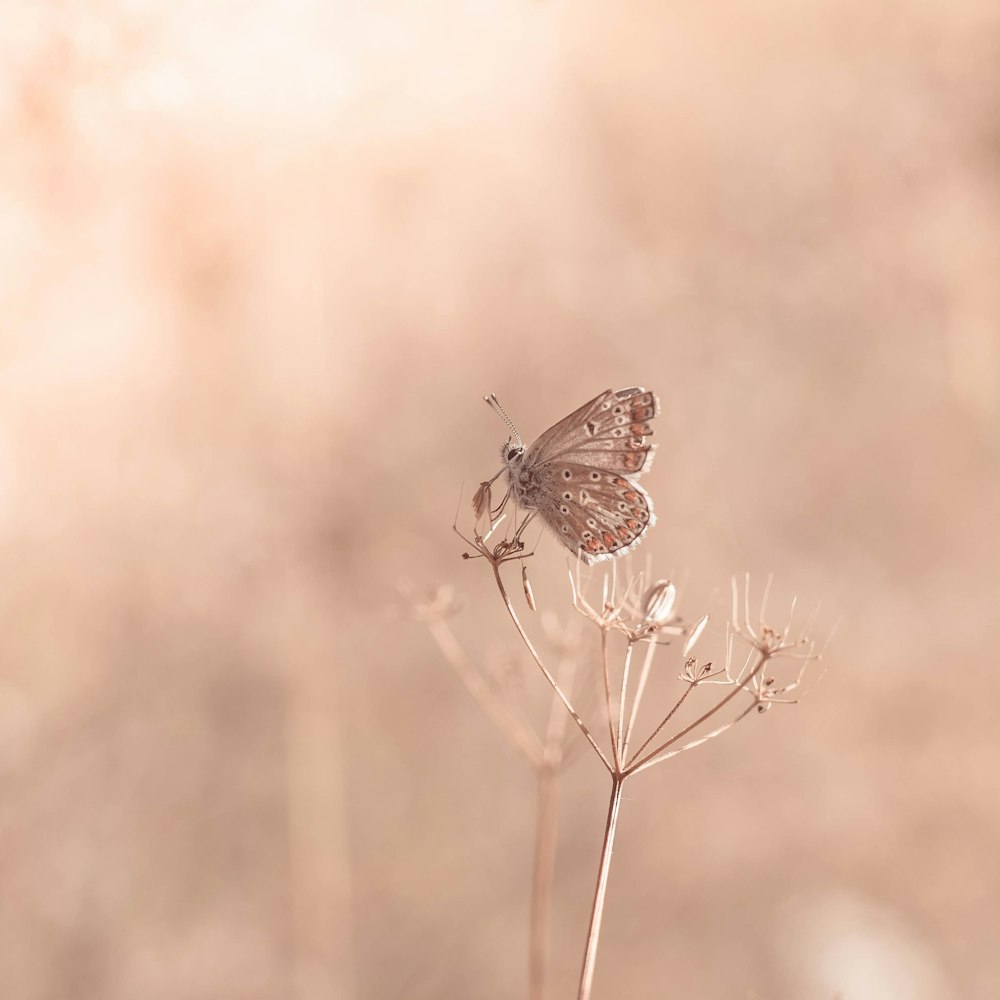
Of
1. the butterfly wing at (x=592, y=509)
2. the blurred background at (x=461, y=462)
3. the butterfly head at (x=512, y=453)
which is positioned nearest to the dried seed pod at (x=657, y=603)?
the butterfly wing at (x=592, y=509)

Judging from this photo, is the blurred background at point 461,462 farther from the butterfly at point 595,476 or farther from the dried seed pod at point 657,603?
the dried seed pod at point 657,603

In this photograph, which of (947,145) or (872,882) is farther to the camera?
(947,145)

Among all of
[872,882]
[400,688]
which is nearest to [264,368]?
[400,688]

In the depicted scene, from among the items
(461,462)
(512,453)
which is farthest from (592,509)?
(461,462)

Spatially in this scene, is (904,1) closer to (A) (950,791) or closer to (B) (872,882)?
(A) (950,791)

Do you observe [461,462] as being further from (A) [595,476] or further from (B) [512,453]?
(A) [595,476]

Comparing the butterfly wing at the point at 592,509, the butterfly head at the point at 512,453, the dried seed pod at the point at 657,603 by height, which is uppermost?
the butterfly head at the point at 512,453
